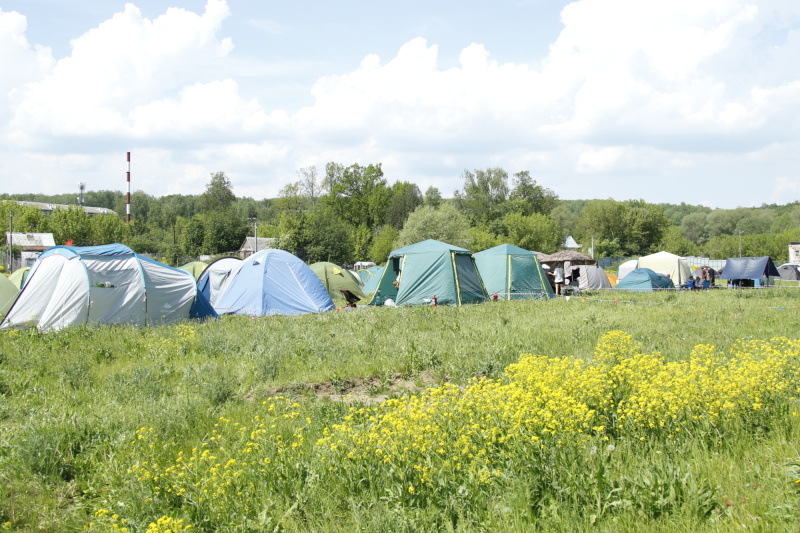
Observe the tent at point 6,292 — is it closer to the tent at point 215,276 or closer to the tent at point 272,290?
the tent at point 215,276

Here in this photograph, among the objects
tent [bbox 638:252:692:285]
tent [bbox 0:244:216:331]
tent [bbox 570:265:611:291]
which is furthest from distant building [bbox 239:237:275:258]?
tent [bbox 0:244:216:331]

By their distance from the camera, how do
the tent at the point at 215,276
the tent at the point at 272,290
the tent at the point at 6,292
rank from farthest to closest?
the tent at the point at 215,276
the tent at the point at 272,290
the tent at the point at 6,292

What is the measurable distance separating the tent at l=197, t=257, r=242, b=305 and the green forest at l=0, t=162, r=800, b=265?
34295 millimetres

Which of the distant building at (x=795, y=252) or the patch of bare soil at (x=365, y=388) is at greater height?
the distant building at (x=795, y=252)

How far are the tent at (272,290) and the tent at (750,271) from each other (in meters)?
28.3

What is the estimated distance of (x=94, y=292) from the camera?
13.1m

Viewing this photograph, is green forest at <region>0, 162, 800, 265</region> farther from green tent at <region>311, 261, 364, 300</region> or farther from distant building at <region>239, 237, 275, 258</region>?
green tent at <region>311, 261, 364, 300</region>

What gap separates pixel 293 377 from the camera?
8.13m

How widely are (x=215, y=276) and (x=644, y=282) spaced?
2222cm

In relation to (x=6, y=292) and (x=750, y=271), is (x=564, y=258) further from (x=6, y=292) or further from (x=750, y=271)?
(x=6, y=292)

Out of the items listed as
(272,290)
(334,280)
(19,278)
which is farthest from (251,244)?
(272,290)

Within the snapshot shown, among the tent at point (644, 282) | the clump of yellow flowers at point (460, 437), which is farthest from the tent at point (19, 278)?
the tent at point (644, 282)

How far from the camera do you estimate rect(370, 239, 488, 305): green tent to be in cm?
1962

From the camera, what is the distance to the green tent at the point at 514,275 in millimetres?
22869
